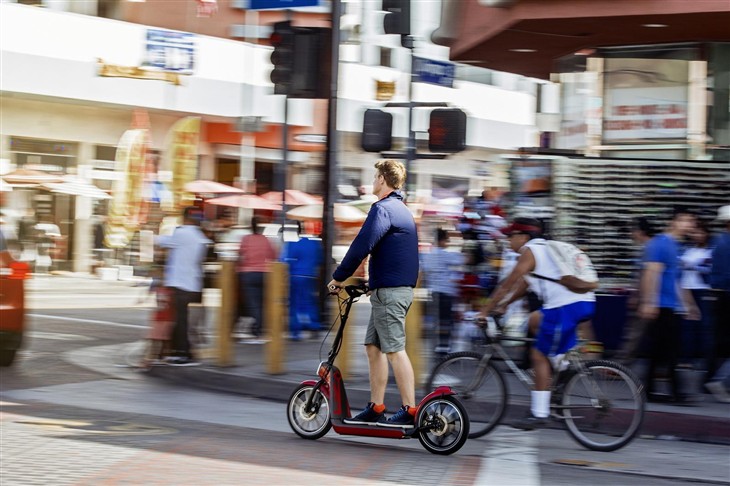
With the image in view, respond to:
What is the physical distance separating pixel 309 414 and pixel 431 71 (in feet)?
16.7

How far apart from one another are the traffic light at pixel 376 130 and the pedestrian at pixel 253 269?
399 centimetres

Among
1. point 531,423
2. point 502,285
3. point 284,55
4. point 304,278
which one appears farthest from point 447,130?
point 304,278

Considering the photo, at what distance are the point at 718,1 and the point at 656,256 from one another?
377cm

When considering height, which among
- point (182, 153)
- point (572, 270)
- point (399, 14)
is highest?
point (399, 14)

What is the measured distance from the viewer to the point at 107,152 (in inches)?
1288

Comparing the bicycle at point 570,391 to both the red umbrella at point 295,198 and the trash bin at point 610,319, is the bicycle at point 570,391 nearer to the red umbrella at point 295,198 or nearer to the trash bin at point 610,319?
the trash bin at point 610,319

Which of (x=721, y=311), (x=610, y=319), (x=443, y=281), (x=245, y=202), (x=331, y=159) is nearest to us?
(x=721, y=311)

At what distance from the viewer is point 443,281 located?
46.2ft

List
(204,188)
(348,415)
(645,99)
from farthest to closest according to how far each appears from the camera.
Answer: (204,188) < (645,99) < (348,415)

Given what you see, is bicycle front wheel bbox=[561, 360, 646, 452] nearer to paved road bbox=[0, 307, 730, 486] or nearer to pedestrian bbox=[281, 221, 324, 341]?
paved road bbox=[0, 307, 730, 486]

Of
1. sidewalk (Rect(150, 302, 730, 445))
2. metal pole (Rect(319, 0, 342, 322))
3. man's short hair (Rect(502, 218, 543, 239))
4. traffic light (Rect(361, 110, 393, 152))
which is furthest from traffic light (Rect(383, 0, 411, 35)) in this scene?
man's short hair (Rect(502, 218, 543, 239))

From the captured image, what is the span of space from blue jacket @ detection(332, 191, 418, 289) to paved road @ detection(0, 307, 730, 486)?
1228mm

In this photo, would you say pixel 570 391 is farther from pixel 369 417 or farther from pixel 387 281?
pixel 387 281

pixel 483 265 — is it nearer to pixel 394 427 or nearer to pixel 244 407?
pixel 244 407
